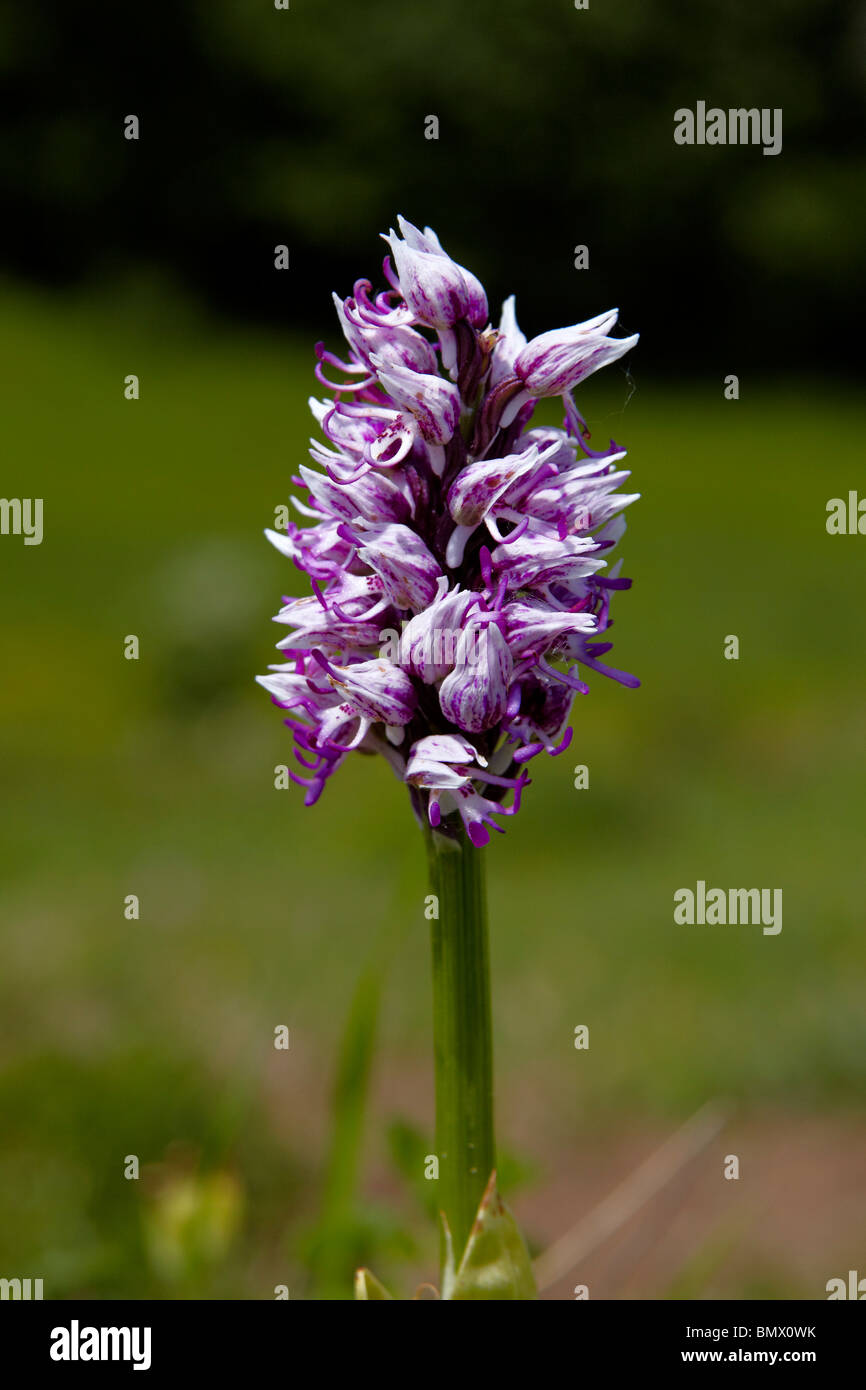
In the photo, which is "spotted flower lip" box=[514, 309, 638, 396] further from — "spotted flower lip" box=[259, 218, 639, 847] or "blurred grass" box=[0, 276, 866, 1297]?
"blurred grass" box=[0, 276, 866, 1297]

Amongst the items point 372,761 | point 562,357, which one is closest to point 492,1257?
point 562,357

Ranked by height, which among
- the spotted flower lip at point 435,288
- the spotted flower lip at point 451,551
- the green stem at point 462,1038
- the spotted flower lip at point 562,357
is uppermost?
the spotted flower lip at point 435,288

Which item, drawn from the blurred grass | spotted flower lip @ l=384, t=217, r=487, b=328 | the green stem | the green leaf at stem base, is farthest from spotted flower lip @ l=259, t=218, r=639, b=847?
the green leaf at stem base

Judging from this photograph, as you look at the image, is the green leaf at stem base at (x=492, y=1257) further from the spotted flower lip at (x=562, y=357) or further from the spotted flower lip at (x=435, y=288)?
the spotted flower lip at (x=435, y=288)

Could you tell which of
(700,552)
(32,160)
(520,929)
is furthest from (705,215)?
(520,929)

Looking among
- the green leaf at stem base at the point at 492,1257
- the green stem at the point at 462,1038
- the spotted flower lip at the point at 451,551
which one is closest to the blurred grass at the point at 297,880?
the spotted flower lip at the point at 451,551

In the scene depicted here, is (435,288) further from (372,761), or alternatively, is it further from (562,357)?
(372,761)
